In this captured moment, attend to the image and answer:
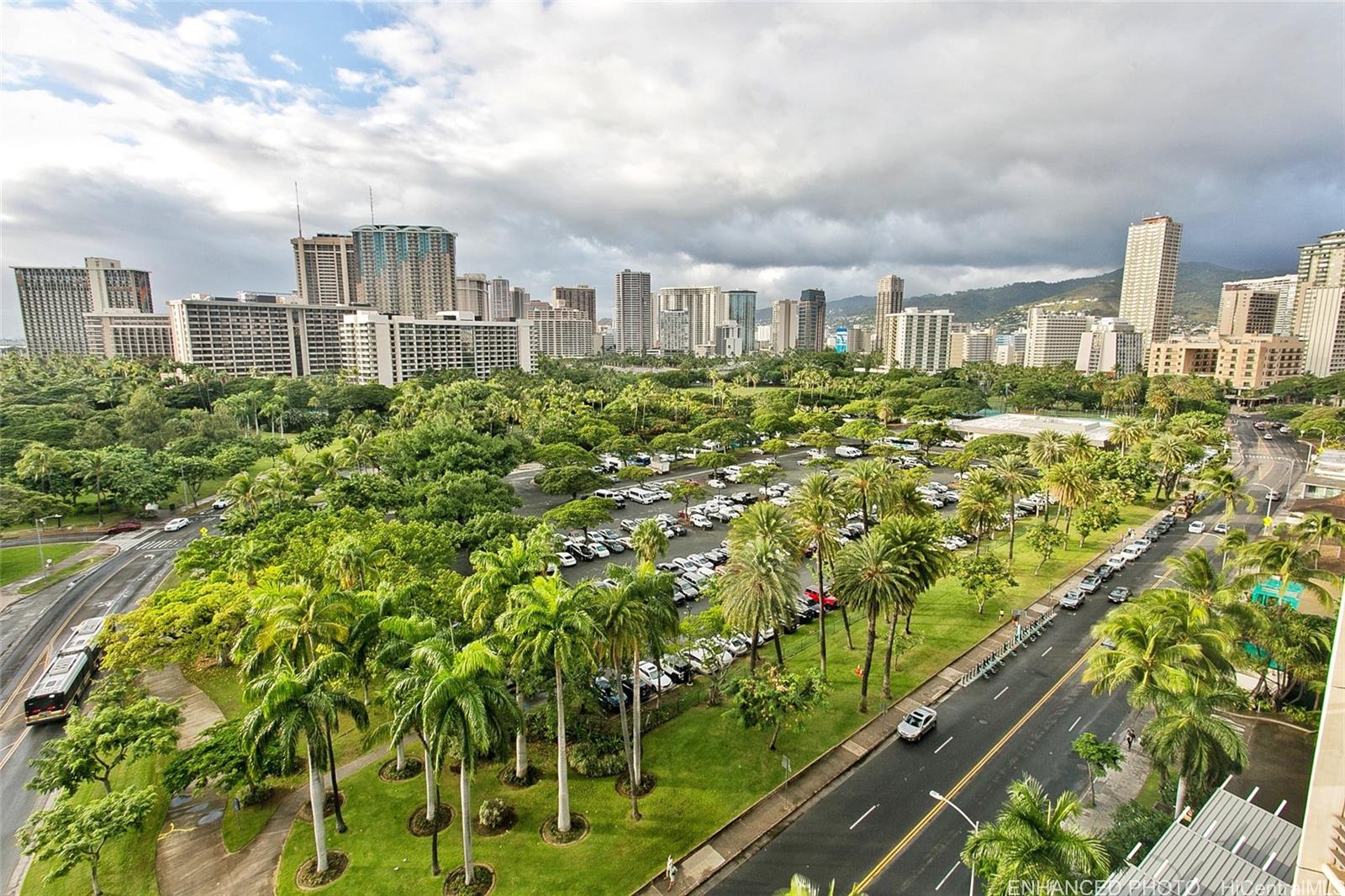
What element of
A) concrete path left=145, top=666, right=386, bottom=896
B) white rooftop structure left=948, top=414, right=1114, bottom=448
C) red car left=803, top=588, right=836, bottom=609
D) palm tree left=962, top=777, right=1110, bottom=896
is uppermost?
white rooftop structure left=948, top=414, right=1114, bottom=448

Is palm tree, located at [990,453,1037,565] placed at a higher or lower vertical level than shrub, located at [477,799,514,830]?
higher

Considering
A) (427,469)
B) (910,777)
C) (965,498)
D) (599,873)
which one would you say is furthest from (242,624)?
(965,498)

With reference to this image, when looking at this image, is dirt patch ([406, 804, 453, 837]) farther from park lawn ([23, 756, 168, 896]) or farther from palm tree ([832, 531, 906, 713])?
palm tree ([832, 531, 906, 713])

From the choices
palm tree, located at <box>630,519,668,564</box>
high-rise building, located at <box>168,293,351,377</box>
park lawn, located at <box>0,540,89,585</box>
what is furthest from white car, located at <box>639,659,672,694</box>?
high-rise building, located at <box>168,293,351,377</box>

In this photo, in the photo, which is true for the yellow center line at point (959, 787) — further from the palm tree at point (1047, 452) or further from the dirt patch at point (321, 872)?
the palm tree at point (1047, 452)

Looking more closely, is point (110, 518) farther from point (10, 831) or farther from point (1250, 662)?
point (1250, 662)

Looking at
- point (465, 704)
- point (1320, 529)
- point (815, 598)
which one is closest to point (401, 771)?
point (465, 704)

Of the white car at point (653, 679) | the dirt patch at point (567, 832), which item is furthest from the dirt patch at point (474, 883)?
the white car at point (653, 679)

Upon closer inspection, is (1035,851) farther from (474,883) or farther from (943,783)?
(474,883)
